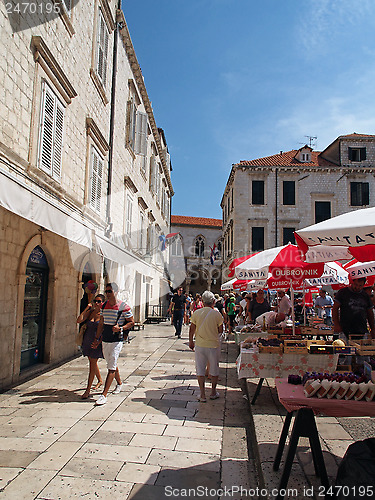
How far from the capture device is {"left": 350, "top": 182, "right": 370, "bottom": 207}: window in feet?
101

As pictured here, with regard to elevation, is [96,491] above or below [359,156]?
below

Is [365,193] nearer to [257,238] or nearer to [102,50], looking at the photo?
[257,238]

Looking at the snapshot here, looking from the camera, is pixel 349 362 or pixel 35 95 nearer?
pixel 349 362

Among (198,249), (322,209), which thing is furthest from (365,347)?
(198,249)

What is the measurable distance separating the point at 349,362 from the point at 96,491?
3.05 m

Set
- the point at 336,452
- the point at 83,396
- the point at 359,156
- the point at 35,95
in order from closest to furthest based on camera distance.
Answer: the point at 336,452, the point at 83,396, the point at 35,95, the point at 359,156

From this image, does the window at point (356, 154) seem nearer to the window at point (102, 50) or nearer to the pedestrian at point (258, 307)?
the window at point (102, 50)

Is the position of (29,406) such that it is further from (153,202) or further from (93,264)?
(153,202)

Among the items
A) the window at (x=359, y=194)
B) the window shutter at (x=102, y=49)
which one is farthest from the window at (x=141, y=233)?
the window at (x=359, y=194)

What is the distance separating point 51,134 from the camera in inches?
300

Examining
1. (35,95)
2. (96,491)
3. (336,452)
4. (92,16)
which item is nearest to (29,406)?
(96,491)

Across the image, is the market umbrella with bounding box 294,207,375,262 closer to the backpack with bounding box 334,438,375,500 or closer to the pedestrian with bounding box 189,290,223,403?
the backpack with bounding box 334,438,375,500

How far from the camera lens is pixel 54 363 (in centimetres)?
810

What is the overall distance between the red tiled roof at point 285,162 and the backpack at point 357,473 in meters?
30.5
